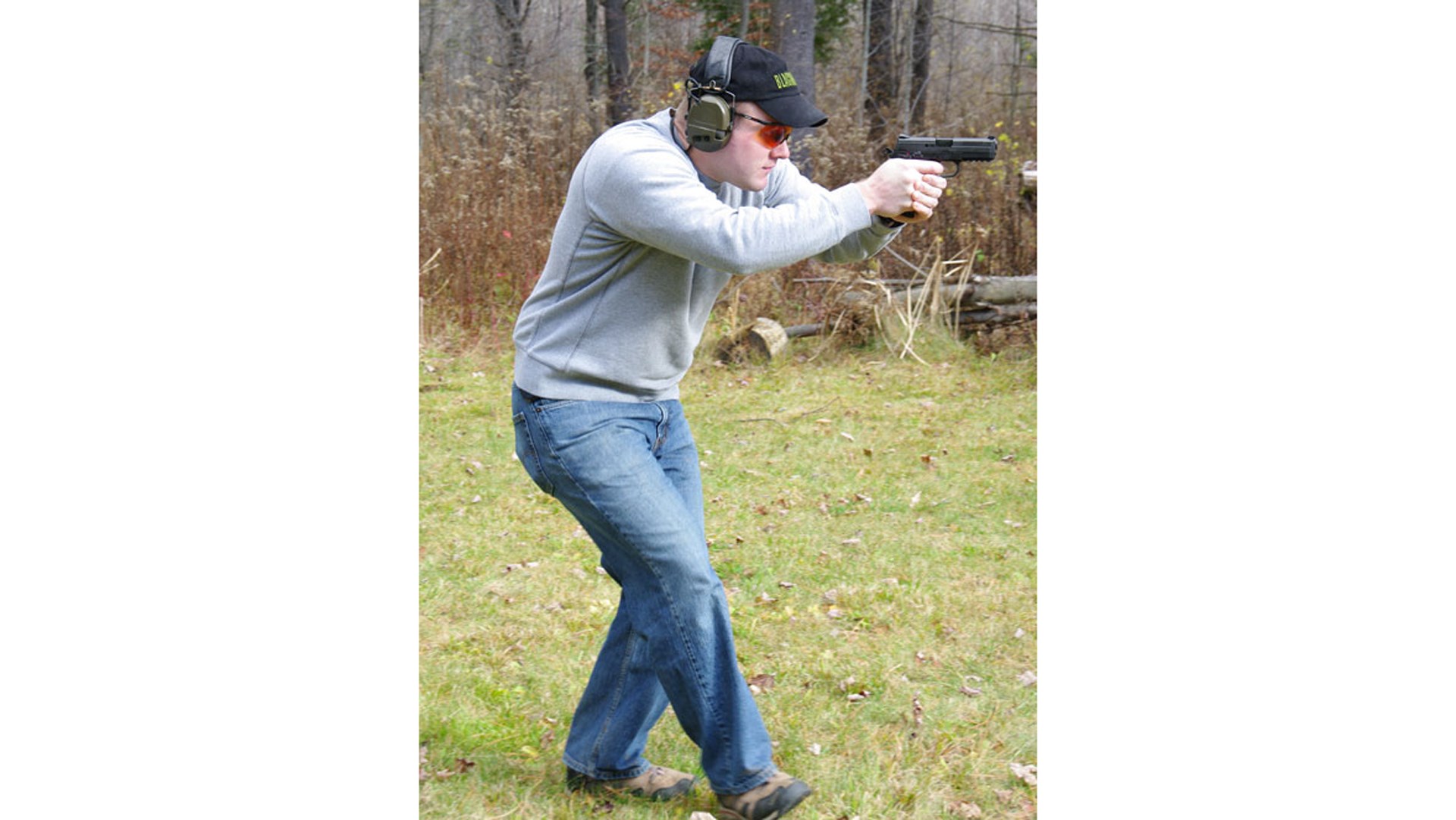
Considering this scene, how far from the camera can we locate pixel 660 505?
88.9 inches

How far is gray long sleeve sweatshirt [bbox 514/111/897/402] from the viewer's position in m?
2.07

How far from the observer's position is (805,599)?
161 inches

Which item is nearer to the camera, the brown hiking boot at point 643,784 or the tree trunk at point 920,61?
the brown hiking boot at point 643,784

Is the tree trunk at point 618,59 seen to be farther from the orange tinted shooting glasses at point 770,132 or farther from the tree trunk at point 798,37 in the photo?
the orange tinted shooting glasses at point 770,132

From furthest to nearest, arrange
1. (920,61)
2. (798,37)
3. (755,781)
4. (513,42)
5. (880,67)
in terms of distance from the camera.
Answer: (920,61), (880,67), (513,42), (798,37), (755,781)

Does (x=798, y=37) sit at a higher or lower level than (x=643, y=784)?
higher

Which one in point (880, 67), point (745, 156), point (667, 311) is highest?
point (880, 67)

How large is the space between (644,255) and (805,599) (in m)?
2.12

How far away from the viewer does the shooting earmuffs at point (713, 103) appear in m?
2.17

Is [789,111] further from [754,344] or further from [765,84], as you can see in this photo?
[754,344]

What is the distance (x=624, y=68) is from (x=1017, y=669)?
28.3 ft

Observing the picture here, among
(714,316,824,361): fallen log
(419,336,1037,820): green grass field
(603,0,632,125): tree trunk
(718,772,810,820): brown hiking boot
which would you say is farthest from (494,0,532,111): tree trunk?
(718,772,810,820): brown hiking boot

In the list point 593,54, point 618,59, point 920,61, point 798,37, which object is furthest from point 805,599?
point 920,61

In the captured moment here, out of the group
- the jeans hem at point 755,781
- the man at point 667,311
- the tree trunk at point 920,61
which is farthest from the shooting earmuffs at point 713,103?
the tree trunk at point 920,61
